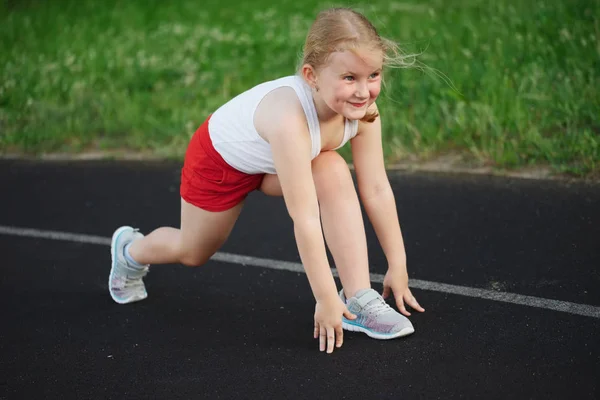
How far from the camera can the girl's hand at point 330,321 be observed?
306cm

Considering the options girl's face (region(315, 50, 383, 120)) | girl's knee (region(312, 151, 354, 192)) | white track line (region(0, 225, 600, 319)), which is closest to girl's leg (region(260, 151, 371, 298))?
girl's knee (region(312, 151, 354, 192))

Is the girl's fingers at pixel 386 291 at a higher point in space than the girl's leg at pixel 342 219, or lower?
lower

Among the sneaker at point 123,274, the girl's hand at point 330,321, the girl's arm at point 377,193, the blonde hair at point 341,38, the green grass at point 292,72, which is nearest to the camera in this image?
the blonde hair at point 341,38

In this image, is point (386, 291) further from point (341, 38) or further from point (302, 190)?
point (341, 38)

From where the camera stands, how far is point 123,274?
12.8 ft

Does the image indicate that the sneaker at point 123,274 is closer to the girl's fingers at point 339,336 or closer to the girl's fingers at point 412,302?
the girl's fingers at point 339,336

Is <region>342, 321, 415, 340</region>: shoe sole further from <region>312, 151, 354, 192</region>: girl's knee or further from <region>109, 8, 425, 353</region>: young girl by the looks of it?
<region>312, 151, 354, 192</region>: girl's knee

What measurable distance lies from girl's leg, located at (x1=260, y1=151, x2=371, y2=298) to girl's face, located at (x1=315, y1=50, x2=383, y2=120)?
321 millimetres

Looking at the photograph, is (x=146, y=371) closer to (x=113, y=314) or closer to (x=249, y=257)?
(x=113, y=314)

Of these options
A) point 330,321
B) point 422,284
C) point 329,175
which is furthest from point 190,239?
point 422,284

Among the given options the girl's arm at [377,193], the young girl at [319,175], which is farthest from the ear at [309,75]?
the girl's arm at [377,193]

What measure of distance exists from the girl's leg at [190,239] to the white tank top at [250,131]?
27cm

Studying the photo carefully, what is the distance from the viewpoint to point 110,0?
12.6m

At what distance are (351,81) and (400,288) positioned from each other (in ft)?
3.03
